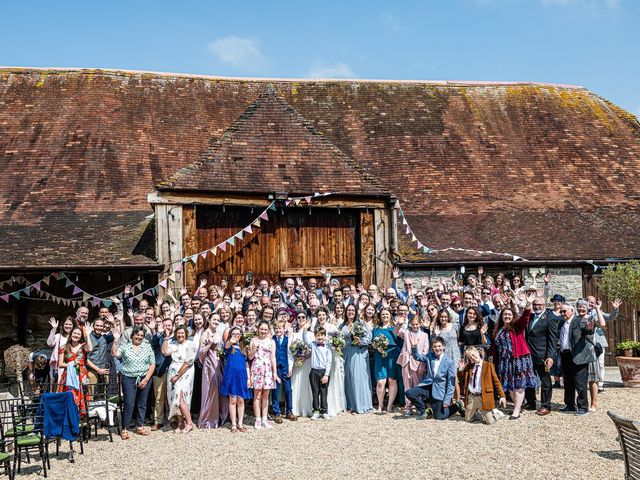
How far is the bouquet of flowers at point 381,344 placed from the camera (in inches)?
434

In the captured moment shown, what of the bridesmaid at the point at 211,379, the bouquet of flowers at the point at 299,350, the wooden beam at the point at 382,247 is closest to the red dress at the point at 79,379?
the bridesmaid at the point at 211,379

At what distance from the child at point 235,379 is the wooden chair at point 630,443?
541 cm

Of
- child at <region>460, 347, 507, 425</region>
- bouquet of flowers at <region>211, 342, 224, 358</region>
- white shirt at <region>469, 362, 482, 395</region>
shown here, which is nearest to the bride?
bouquet of flowers at <region>211, 342, 224, 358</region>

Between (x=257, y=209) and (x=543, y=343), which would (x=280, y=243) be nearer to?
(x=257, y=209)

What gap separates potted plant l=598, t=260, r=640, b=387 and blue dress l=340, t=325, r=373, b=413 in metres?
5.21

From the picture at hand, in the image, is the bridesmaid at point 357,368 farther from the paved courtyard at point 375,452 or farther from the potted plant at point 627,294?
the potted plant at point 627,294

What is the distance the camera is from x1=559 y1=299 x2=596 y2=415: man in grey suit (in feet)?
34.6

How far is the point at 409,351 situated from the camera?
11086 millimetres

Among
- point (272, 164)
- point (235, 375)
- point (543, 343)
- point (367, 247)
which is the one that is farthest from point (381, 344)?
point (272, 164)

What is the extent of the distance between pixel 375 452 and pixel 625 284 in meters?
7.88

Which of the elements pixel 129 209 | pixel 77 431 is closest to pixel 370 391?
pixel 77 431

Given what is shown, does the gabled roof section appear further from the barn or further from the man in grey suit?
the man in grey suit

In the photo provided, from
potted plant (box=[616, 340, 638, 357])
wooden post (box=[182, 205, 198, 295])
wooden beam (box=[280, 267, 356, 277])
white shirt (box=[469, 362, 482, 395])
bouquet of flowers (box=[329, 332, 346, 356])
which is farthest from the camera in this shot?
wooden beam (box=[280, 267, 356, 277])

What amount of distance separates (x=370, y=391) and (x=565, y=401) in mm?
3003
